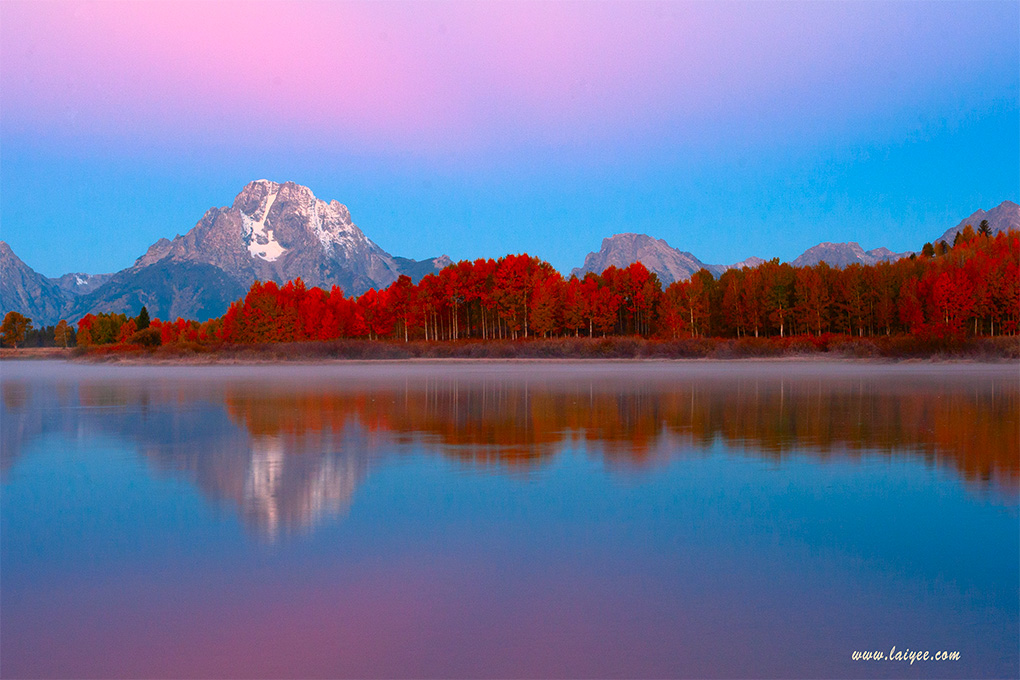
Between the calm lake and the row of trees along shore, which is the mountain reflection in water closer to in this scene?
the calm lake

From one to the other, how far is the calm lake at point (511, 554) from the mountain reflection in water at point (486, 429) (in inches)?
5.0

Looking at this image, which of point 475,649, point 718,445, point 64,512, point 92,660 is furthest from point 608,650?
point 718,445

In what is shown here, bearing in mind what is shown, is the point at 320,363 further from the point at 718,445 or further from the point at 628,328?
the point at 718,445

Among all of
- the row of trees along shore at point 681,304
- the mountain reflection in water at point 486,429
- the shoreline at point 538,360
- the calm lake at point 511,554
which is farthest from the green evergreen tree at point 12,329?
the calm lake at point 511,554

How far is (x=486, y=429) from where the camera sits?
58.4ft

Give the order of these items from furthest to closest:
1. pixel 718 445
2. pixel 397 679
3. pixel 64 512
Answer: pixel 718 445 < pixel 64 512 < pixel 397 679

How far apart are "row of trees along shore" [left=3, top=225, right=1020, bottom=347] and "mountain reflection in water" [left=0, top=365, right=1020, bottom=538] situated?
1979 inches

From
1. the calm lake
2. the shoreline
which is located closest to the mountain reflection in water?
the calm lake

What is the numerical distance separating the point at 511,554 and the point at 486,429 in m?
10.3

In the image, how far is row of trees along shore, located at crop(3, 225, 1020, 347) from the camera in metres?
74.9

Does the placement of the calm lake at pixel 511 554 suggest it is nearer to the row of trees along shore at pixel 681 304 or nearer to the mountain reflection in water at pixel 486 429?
the mountain reflection in water at pixel 486 429

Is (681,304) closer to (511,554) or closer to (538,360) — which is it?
(538,360)

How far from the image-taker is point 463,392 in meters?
31.0

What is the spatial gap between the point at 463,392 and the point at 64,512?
21700 millimetres
